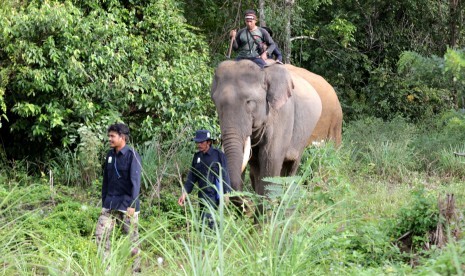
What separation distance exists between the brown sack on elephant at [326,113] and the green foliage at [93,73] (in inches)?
67.0

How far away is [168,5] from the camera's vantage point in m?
15.1

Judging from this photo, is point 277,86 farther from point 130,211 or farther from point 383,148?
point 383,148

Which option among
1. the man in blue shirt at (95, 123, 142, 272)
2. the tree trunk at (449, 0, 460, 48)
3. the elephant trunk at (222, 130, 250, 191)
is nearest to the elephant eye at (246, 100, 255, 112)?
the elephant trunk at (222, 130, 250, 191)

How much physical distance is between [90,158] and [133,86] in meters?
1.43

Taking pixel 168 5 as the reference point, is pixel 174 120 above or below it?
below

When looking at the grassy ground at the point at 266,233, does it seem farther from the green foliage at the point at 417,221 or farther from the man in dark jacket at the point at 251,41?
the man in dark jacket at the point at 251,41

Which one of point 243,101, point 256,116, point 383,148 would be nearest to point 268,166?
point 256,116

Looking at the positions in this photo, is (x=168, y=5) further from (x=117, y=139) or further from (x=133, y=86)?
(x=117, y=139)

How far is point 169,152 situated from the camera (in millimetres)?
12305

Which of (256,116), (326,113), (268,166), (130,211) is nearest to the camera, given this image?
(130,211)

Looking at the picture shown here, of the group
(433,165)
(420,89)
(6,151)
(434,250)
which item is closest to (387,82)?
(420,89)

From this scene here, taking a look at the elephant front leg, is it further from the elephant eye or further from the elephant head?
the elephant eye

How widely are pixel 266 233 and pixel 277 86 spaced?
5344 millimetres

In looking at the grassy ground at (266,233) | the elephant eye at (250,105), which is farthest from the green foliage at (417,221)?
the elephant eye at (250,105)
